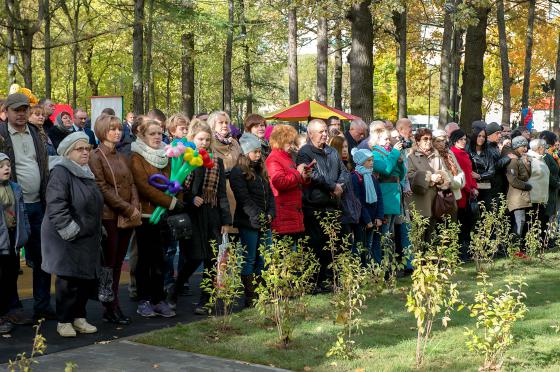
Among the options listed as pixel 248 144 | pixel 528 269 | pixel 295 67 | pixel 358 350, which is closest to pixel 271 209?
pixel 248 144

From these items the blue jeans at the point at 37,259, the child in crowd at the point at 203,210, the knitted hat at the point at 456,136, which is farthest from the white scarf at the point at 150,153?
the knitted hat at the point at 456,136

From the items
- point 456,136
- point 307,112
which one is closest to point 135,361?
point 456,136

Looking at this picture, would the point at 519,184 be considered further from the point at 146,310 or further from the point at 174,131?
the point at 146,310

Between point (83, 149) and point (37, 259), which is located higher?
point (83, 149)

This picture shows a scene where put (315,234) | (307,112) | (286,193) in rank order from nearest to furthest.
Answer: (286,193), (315,234), (307,112)

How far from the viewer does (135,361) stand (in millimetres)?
6793

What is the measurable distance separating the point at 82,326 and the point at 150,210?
1421 millimetres

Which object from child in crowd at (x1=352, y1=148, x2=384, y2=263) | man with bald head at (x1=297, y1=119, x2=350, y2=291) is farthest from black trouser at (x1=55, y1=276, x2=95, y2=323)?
child in crowd at (x1=352, y1=148, x2=384, y2=263)

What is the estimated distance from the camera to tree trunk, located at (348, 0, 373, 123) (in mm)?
18453

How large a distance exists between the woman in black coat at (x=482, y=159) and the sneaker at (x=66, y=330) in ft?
29.0

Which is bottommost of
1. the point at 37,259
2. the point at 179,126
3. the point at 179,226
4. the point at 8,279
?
the point at 8,279

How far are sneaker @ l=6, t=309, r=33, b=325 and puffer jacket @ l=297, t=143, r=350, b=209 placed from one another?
370 centimetres

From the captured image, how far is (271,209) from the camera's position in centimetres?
946

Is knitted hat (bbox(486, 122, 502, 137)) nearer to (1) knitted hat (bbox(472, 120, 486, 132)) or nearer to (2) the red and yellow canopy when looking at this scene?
(1) knitted hat (bbox(472, 120, 486, 132))
